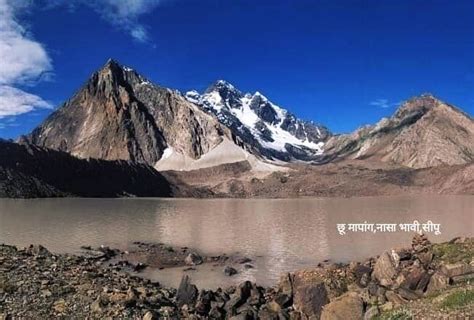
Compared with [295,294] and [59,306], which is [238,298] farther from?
[59,306]

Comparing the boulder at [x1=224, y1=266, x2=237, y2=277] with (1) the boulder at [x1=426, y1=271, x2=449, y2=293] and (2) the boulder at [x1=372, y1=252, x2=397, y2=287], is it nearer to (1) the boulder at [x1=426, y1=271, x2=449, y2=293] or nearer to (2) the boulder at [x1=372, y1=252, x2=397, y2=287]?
(2) the boulder at [x1=372, y1=252, x2=397, y2=287]

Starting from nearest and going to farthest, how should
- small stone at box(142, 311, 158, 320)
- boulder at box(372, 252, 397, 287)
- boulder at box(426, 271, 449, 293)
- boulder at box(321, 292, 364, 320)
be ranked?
boulder at box(321, 292, 364, 320), small stone at box(142, 311, 158, 320), boulder at box(426, 271, 449, 293), boulder at box(372, 252, 397, 287)

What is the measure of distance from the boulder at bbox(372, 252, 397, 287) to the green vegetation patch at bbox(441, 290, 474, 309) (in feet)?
27.1

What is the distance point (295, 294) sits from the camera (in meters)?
28.9

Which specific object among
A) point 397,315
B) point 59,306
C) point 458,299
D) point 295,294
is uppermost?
point 458,299

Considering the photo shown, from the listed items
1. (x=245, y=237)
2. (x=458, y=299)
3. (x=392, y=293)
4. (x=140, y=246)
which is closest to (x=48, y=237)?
(x=140, y=246)

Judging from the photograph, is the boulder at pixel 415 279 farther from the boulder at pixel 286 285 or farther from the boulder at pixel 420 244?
the boulder at pixel 420 244

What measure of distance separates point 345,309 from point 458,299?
5591 mm

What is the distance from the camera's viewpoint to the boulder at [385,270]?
2958 centimetres

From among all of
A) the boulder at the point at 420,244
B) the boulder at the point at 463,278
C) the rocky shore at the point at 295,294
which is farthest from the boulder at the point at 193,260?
the boulder at the point at 463,278

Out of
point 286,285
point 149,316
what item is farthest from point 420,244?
point 149,316

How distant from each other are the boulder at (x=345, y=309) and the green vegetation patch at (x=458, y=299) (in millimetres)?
4236

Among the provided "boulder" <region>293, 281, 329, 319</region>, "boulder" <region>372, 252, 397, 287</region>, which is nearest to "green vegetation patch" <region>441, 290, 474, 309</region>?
"boulder" <region>293, 281, 329, 319</region>

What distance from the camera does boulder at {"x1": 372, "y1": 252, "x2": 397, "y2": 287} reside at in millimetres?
29578
